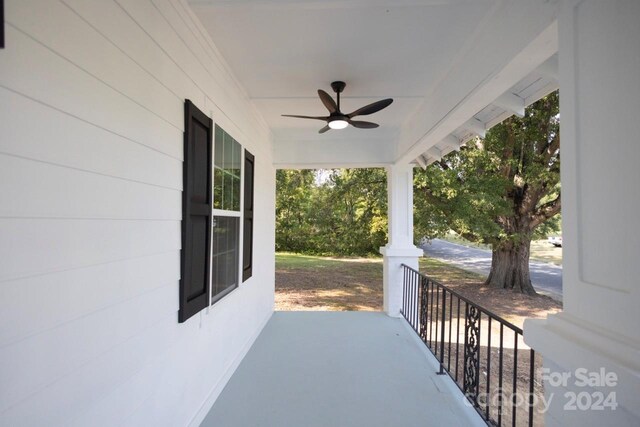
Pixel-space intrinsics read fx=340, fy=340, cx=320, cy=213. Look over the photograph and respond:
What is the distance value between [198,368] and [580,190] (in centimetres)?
227

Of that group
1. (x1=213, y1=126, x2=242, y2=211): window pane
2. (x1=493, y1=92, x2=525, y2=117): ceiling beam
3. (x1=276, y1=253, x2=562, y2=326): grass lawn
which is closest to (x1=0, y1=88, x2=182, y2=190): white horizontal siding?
(x1=213, y1=126, x2=242, y2=211): window pane

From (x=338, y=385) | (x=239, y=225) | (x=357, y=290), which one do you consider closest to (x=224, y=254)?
(x=239, y=225)

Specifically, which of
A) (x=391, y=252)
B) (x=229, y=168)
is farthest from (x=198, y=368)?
(x=391, y=252)

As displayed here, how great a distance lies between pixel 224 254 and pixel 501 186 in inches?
233

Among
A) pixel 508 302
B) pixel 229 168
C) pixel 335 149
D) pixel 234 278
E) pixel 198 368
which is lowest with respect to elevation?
pixel 508 302

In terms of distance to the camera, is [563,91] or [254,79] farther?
[254,79]

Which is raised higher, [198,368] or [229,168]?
[229,168]

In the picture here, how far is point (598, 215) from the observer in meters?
1.03

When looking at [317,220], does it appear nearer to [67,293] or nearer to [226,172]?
[226,172]

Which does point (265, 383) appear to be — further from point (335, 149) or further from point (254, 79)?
point (335, 149)

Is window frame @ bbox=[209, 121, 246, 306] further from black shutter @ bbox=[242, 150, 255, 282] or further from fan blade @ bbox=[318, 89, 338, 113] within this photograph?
fan blade @ bbox=[318, 89, 338, 113]

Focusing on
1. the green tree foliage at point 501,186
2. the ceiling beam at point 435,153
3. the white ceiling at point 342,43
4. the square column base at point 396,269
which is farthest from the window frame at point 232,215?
the green tree foliage at point 501,186

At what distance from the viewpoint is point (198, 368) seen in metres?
2.23

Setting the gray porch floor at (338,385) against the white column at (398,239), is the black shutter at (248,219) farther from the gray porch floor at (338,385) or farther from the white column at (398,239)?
the white column at (398,239)
